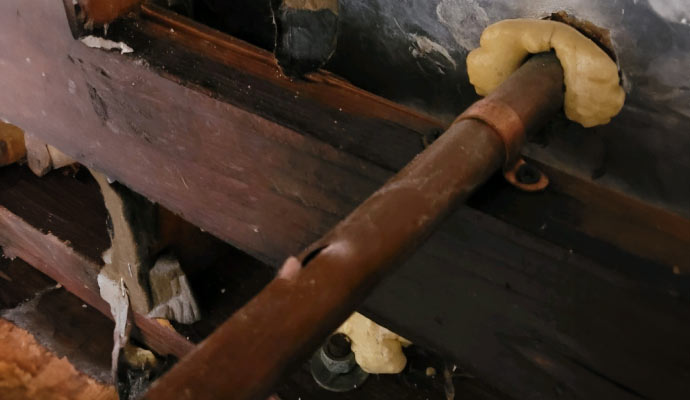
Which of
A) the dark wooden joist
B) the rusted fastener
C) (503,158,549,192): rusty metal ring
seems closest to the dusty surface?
the rusted fastener

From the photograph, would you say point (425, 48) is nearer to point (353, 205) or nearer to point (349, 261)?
point (353, 205)

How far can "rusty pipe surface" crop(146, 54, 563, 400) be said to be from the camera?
394 millimetres

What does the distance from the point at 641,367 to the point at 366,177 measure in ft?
1.19

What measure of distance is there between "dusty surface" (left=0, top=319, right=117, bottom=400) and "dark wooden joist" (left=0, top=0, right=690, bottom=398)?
900mm

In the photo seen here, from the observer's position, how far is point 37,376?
1.67 metres

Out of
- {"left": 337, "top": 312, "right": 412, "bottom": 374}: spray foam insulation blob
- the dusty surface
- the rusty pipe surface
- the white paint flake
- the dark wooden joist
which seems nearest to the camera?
the rusty pipe surface

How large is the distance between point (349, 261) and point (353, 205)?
0.27 meters

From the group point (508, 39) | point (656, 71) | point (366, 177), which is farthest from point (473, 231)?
point (656, 71)

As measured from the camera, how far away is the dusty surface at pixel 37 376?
164 centimetres

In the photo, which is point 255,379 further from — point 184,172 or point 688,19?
point 688,19

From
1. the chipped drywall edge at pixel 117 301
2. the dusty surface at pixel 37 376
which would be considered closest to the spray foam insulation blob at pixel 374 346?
the chipped drywall edge at pixel 117 301

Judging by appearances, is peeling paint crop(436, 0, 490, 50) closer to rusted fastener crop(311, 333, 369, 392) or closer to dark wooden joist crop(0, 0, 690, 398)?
dark wooden joist crop(0, 0, 690, 398)

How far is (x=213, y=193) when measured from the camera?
2.90ft

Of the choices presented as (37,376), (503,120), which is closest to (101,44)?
(503,120)
